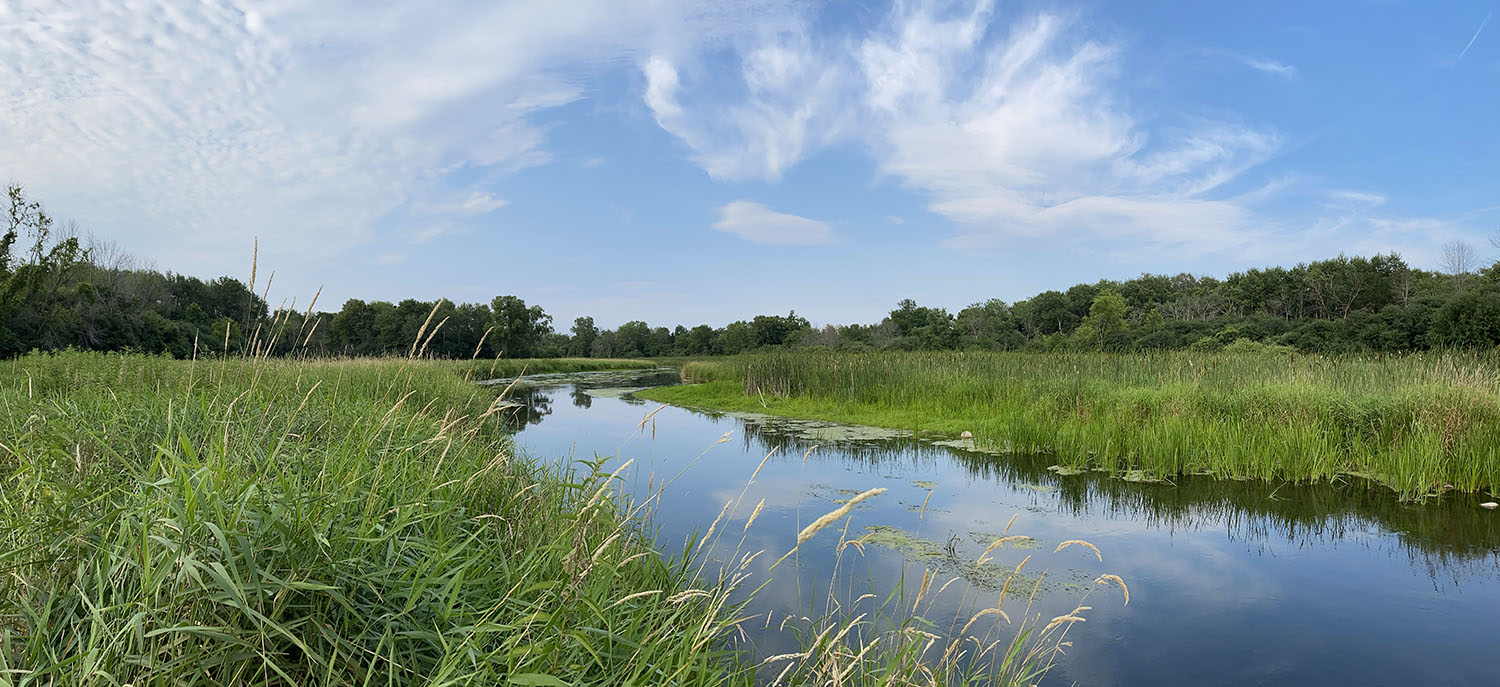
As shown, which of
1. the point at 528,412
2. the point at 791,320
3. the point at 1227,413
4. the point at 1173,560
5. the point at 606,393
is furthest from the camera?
the point at 791,320

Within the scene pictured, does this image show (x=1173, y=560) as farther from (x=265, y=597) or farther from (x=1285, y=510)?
(x=265, y=597)

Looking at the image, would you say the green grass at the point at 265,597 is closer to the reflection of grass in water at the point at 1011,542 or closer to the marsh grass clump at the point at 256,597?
the marsh grass clump at the point at 256,597

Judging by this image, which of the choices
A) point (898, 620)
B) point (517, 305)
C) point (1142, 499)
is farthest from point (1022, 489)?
point (517, 305)

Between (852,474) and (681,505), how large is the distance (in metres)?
2.52

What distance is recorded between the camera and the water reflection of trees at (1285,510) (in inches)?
221

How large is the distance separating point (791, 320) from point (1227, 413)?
57.4 meters

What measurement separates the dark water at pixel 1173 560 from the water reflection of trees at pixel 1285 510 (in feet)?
0.08

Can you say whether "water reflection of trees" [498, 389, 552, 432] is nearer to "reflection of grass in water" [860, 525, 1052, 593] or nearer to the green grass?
"reflection of grass in water" [860, 525, 1052, 593]

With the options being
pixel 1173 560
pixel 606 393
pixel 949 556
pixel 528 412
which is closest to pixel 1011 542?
pixel 949 556

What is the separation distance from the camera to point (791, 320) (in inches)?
2621

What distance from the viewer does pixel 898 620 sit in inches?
154

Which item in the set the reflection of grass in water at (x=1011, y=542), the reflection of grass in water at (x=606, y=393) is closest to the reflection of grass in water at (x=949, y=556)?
the reflection of grass in water at (x=1011, y=542)

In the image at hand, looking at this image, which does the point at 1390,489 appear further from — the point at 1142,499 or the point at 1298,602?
the point at 1298,602

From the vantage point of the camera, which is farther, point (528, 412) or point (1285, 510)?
point (528, 412)
